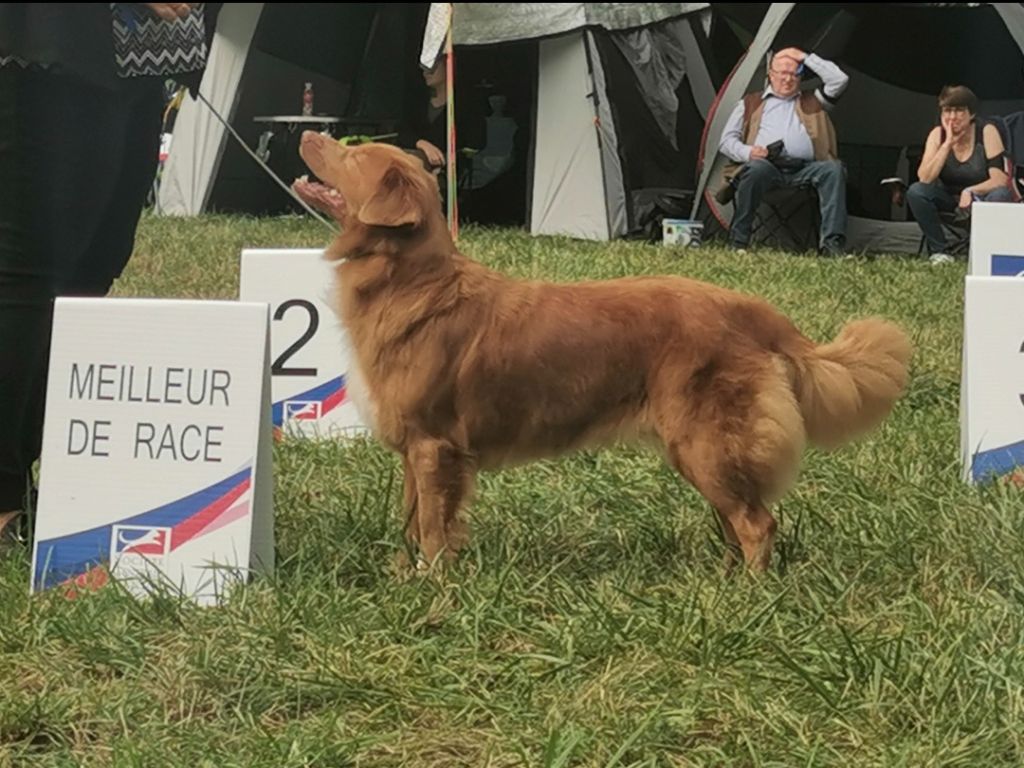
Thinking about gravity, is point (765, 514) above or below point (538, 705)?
above

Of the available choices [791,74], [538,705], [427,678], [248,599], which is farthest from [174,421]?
[791,74]

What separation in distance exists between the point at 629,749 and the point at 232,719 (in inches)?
26.7

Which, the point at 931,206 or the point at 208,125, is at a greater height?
the point at 208,125

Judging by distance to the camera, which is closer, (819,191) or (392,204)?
(392,204)

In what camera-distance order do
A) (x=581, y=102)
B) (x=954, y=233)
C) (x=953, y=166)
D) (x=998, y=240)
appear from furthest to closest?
(x=581, y=102) → (x=954, y=233) → (x=953, y=166) → (x=998, y=240)

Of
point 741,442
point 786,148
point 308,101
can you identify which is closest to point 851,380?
point 741,442

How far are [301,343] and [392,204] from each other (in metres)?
1.29

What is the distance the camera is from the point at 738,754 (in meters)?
1.95

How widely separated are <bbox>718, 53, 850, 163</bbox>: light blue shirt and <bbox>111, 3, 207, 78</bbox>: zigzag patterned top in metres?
6.50

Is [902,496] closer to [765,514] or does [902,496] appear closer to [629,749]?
[765,514]

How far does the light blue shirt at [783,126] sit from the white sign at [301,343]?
5.56m

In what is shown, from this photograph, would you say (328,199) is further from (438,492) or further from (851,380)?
(851,380)

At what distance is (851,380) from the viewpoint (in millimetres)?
2871

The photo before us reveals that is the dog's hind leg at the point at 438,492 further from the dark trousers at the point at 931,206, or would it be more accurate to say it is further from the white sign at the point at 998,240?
the dark trousers at the point at 931,206
